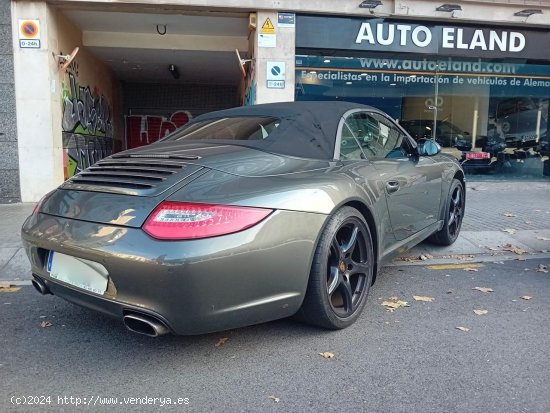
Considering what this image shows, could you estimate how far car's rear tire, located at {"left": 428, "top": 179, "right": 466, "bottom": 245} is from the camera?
500 centimetres

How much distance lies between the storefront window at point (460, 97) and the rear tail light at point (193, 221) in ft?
26.1

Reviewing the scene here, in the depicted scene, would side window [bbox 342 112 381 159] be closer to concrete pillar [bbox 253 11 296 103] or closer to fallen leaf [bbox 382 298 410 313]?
fallen leaf [bbox 382 298 410 313]

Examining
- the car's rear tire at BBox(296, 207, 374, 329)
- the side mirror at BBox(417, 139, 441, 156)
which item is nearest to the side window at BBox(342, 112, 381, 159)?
the side mirror at BBox(417, 139, 441, 156)

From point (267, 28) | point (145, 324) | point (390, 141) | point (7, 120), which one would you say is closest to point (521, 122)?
point (267, 28)

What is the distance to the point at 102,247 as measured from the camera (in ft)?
7.80

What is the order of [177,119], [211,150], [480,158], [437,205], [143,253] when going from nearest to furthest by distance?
1. [143,253]
2. [211,150]
3. [437,205]
4. [480,158]
5. [177,119]

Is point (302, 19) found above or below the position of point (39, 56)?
above

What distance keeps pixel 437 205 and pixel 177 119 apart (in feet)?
48.9

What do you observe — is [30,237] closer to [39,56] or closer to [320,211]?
[320,211]

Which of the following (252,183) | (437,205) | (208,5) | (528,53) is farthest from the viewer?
(528,53)

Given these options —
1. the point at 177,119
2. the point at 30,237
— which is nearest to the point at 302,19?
the point at 30,237

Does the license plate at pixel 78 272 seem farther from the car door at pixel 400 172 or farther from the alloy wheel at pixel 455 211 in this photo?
the alloy wheel at pixel 455 211

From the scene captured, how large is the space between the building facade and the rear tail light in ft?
23.3

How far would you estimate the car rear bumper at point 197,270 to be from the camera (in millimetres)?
2287
